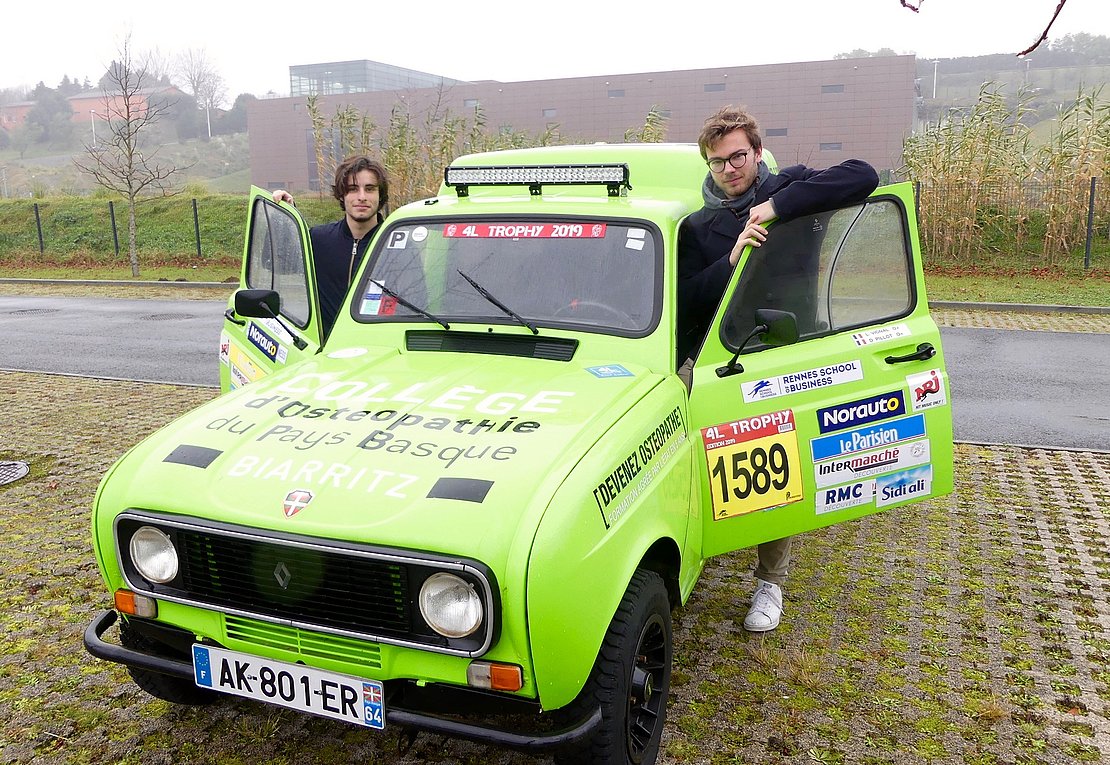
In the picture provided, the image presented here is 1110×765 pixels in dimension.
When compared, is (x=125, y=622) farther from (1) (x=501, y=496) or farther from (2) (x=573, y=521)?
(2) (x=573, y=521)

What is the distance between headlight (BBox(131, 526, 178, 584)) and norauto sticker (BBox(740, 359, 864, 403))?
2.36 meters

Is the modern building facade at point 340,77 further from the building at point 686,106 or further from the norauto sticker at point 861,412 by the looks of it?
the norauto sticker at point 861,412

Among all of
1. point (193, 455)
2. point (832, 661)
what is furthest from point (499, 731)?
point (832, 661)

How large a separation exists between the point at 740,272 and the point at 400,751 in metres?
2.41

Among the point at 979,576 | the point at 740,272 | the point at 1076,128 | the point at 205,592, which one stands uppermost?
the point at 1076,128

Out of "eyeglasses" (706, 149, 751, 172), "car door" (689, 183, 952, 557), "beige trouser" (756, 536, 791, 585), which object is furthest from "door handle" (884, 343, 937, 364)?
"eyeglasses" (706, 149, 751, 172)

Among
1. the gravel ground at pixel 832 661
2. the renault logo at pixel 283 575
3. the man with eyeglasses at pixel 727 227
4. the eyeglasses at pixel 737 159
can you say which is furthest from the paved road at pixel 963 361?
the renault logo at pixel 283 575

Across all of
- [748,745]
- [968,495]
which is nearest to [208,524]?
[748,745]

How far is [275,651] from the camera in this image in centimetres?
292

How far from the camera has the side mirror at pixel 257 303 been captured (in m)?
4.62

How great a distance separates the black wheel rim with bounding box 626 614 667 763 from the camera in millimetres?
3090

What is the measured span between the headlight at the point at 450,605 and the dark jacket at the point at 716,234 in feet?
5.76

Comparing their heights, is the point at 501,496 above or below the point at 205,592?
above

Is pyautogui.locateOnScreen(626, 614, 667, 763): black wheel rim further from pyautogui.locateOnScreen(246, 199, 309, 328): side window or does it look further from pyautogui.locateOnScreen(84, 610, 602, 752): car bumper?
pyautogui.locateOnScreen(246, 199, 309, 328): side window
